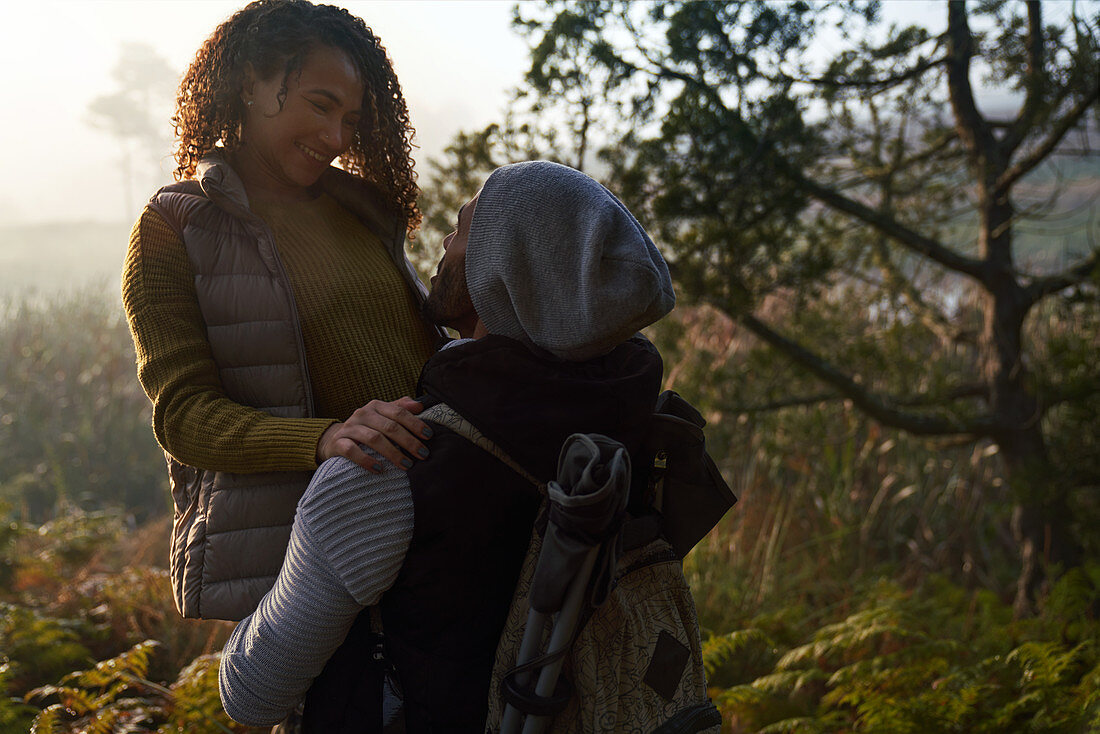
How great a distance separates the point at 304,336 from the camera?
190 centimetres

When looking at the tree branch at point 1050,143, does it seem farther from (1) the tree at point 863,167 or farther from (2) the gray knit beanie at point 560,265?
(2) the gray knit beanie at point 560,265

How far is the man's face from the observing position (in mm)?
1562

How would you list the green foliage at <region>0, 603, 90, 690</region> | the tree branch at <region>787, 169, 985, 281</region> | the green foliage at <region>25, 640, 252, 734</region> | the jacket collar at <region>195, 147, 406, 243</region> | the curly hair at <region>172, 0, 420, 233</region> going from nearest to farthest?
the curly hair at <region>172, 0, 420, 233</region>, the jacket collar at <region>195, 147, 406, 243</region>, the green foliage at <region>25, 640, 252, 734</region>, the green foliage at <region>0, 603, 90, 690</region>, the tree branch at <region>787, 169, 985, 281</region>

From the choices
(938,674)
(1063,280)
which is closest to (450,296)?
(938,674)

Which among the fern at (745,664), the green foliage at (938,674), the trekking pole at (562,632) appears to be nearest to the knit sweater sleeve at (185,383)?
the trekking pole at (562,632)

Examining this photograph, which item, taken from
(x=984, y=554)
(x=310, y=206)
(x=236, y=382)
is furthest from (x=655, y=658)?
(x=984, y=554)

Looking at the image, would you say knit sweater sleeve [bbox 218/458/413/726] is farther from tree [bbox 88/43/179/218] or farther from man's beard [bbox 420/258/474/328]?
tree [bbox 88/43/179/218]

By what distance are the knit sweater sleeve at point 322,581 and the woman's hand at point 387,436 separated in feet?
0.06

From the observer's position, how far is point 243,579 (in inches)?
70.1

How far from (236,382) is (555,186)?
Answer: 87 centimetres

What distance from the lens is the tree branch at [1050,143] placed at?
353 cm

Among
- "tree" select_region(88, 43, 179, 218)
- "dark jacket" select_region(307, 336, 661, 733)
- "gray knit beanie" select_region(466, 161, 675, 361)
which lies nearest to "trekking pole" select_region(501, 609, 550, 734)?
"dark jacket" select_region(307, 336, 661, 733)

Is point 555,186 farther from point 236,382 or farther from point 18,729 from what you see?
point 18,729

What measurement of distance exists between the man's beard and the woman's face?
2.05 ft
